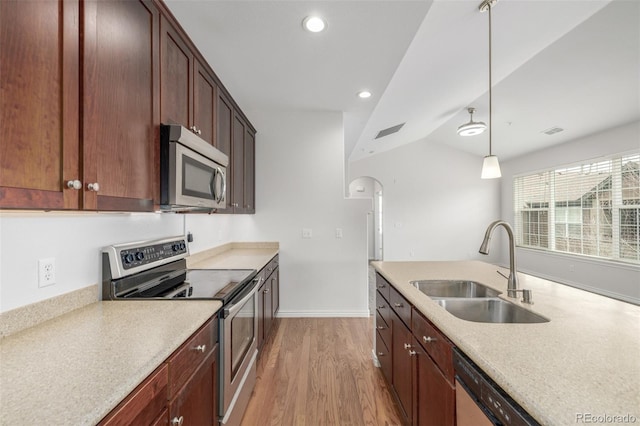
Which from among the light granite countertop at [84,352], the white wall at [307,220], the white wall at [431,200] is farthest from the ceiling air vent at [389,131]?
the light granite countertop at [84,352]

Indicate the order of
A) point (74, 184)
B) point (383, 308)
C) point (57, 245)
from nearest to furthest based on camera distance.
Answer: point (74, 184) → point (57, 245) → point (383, 308)

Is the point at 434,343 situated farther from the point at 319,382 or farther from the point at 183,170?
the point at 183,170

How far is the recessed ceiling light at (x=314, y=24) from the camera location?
5.57 feet

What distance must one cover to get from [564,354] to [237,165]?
104 inches

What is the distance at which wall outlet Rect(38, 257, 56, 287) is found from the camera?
1.11 meters

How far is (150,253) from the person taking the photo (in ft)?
5.50

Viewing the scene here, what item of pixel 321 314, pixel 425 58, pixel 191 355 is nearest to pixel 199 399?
pixel 191 355

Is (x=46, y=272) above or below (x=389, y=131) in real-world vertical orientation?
below

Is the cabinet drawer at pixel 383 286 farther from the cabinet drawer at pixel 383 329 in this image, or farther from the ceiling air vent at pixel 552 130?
Answer: the ceiling air vent at pixel 552 130

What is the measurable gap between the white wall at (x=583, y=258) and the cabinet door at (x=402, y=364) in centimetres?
475

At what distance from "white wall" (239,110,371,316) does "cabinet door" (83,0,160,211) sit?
2.15 metres

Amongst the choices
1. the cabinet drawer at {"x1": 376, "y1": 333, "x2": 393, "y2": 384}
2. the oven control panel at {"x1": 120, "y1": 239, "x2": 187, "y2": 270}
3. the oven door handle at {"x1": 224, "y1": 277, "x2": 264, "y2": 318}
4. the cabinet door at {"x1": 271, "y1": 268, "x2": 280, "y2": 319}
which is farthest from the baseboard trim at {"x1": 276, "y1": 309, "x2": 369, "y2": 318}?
the oven control panel at {"x1": 120, "y1": 239, "x2": 187, "y2": 270}

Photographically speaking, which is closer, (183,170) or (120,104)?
(120,104)

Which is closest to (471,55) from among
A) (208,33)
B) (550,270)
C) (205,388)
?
(208,33)
